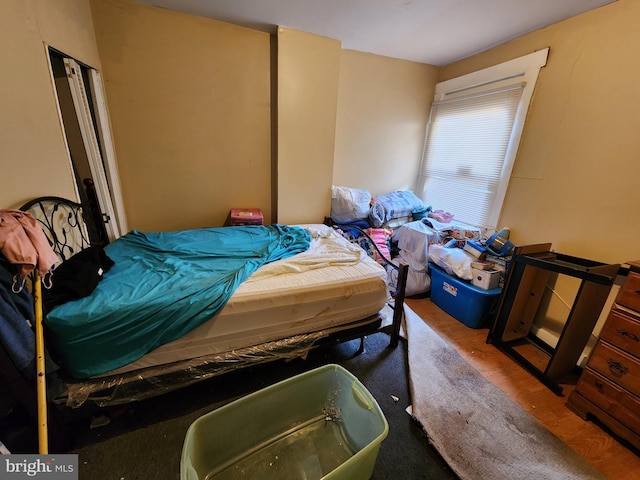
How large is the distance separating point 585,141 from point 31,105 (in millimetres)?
3503

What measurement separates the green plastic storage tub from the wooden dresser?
1353 mm

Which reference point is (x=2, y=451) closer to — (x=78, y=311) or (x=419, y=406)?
(x=78, y=311)

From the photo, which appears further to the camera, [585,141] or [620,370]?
[585,141]

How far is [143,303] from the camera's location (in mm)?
1205

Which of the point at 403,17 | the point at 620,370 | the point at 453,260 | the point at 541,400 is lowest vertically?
the point at 541,400

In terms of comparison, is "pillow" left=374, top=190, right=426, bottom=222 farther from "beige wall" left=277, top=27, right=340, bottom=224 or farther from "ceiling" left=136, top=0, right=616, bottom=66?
"ceiling" left=136, top=0, right=616, bottom=66

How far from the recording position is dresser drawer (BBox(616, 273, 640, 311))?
1.24m

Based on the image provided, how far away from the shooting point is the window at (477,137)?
229 centimetres

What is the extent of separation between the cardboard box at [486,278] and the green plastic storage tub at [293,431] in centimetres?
161

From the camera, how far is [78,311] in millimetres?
1111

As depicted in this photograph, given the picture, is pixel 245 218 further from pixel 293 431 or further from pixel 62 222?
pixel 293 431

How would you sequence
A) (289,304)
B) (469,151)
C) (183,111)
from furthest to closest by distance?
(469,151) < (183,111) < (289,304)

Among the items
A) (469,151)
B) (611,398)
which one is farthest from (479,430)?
(469,151)

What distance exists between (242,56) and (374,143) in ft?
5.63
